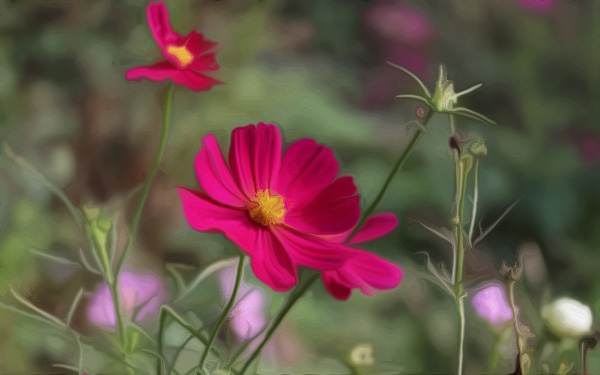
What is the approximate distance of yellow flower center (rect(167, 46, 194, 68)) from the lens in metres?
0.26

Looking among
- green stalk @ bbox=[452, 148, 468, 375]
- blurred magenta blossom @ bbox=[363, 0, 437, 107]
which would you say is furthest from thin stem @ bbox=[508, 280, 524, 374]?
blurred magenta blossom @ bbox=[363, 0, 437, 107]

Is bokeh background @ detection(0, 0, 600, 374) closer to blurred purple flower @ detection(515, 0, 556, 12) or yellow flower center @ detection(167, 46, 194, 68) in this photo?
blurred purple flower @ detection(515, 0, 556, 12)

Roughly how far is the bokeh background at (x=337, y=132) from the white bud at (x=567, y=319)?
0.15 metres

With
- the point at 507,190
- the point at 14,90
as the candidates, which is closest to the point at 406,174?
the point at 507,190

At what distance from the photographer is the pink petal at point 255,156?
0.23m

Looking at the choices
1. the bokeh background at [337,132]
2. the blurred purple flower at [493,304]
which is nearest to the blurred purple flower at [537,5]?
the bokeh background at [337,132]

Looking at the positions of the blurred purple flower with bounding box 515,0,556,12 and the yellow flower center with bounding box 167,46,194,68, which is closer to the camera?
the yellow flower center with bounding box 167,46,194,68

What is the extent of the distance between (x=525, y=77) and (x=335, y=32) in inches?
7.2

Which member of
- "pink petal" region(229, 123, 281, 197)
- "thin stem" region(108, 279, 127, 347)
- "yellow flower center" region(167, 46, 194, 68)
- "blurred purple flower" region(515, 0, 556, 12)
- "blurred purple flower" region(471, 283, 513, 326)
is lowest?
"thin stem" region(108, 279, 127, 347)

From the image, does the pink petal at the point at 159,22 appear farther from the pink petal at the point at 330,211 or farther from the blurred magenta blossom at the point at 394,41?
the blurred magenta blossom at the point at 394,41

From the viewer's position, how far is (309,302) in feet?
1.71

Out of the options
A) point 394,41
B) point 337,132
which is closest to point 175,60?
point 337,132

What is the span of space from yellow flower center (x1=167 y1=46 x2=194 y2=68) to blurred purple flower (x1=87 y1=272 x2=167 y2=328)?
0.13 meters

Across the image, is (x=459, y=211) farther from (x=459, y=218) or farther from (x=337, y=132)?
(x=337, y=132)
